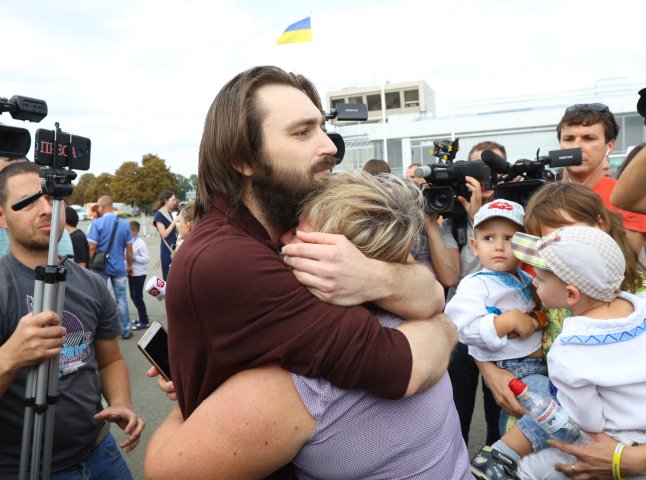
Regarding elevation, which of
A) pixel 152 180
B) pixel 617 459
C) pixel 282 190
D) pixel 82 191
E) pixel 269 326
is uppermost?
pixel 282 190

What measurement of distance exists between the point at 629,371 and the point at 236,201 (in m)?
1.44

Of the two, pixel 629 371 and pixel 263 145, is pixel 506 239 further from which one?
pixel 263 145

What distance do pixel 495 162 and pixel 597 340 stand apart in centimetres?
142

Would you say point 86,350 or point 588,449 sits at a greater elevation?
point 86,350

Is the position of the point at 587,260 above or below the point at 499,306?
above

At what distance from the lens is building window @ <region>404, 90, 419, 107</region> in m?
58.7

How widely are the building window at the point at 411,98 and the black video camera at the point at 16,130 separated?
198 ft

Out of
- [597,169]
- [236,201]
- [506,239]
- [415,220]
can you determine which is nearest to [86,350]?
[236,201]

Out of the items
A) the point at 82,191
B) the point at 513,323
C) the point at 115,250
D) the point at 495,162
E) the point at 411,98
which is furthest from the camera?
the point at 82,191

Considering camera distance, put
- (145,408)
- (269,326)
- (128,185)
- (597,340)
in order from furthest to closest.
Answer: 1. (128,185)
2. (145,408)
3. (597,340)
4. (269,326)

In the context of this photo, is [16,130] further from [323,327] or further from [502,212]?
[502,212]

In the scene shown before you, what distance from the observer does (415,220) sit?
52.1 inches

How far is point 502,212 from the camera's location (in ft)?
7.73

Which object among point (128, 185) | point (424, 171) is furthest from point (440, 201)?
point (128, 185)
